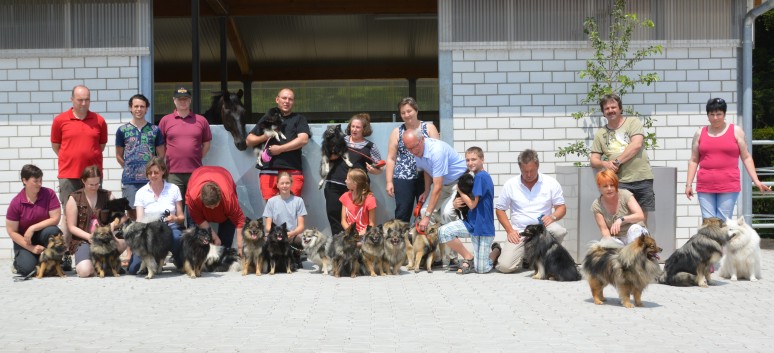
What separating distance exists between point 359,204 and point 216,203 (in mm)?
1424

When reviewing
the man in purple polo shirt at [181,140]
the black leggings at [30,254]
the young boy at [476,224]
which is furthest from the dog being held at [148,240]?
the young boy at [476,224]

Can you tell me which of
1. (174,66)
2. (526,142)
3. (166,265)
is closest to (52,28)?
(166,265)

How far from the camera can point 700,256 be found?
8609 millimetres

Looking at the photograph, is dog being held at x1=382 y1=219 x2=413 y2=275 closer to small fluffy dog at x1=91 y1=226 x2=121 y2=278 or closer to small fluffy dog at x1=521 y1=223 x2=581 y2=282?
small fluffy dog at x1=521 y1=223 x2=581 y2=282

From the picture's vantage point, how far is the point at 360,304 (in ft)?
25.7

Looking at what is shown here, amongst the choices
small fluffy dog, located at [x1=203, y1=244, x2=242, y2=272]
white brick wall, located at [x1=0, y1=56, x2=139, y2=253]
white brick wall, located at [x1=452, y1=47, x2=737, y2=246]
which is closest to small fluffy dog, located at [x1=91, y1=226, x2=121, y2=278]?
small fluffy dog, located at [x1=203, y1=244, x2=242, y2=272]

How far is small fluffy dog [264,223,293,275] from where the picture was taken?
32.1ft

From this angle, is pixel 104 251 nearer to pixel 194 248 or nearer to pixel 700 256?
pixel 194 248

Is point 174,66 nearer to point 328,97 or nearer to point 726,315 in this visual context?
point 328,97

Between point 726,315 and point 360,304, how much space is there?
2.66 m

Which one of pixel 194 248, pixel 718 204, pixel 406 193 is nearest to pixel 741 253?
pixel 718 204

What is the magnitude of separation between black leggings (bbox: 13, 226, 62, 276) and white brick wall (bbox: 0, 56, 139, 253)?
218cm

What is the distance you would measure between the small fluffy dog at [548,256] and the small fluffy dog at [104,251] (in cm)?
385

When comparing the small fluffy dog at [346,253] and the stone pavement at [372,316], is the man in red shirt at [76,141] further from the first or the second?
the small fluffy dog at [346,253]
